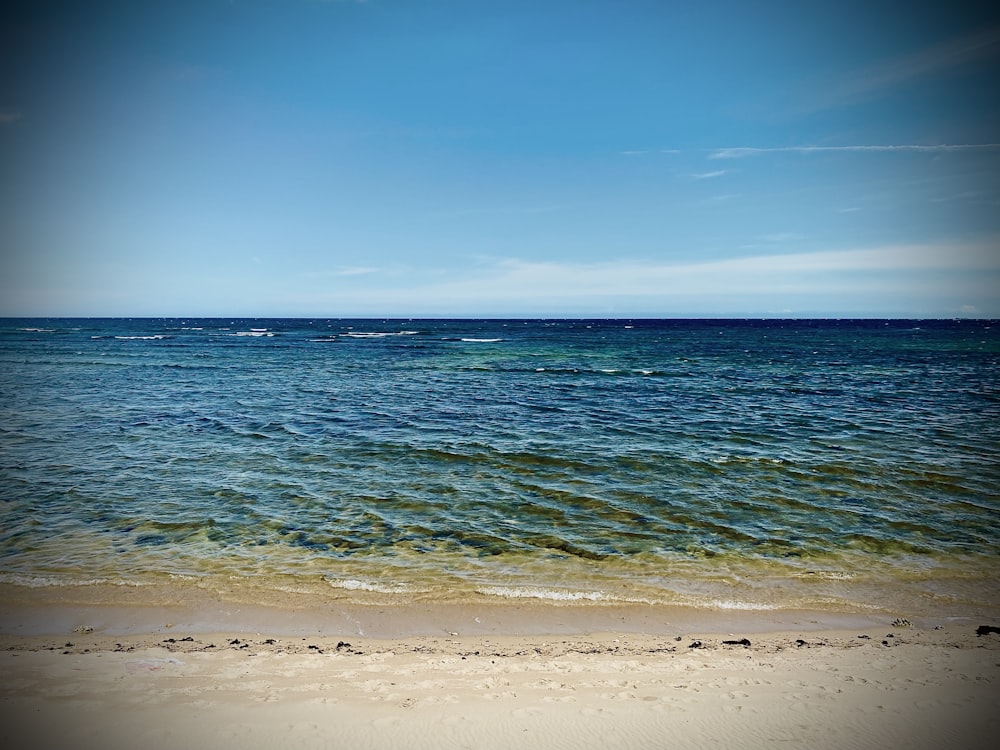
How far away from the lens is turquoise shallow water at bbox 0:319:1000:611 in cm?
917

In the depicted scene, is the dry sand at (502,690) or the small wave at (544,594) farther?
the small wave at (544,594)

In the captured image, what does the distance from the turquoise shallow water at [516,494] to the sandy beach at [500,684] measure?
48.6 inches

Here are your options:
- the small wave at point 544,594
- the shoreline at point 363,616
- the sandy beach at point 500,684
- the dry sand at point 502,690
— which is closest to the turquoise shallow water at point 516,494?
the small wave at point 544,594

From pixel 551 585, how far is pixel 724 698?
3.65 m

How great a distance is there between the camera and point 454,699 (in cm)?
546

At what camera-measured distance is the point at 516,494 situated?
13516 mm

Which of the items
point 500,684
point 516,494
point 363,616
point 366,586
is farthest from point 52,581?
point 516,494

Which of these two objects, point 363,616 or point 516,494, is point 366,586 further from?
point 516,494

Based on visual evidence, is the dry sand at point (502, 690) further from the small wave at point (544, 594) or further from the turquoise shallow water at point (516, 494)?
the turquoise shallow water at point (516, 494)

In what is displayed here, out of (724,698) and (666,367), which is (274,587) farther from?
(666,367)

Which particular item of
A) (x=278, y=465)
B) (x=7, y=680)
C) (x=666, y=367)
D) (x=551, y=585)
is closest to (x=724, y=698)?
(x=551, y=585)

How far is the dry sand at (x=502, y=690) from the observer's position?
16.0 feet

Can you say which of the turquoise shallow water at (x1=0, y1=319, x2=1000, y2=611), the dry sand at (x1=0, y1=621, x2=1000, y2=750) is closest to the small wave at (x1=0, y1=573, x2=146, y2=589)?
the turquoise shallow water at (x1=0, y1=319, x2=1000, y2=611)

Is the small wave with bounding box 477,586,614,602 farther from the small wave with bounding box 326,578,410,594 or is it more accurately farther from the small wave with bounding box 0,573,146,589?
the small wave with bounding box 0,573,146,589
